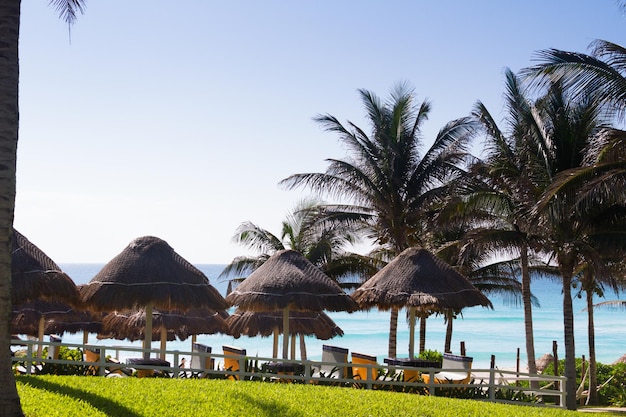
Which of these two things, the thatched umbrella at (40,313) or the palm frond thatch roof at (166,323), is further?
the palm frond thatch roof at (166,323)

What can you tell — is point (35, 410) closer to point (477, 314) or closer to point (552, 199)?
point (552, 199)

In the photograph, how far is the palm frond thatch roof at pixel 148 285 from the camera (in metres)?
16.0

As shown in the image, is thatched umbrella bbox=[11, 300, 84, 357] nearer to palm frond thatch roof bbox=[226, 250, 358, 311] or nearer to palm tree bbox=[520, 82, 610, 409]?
palm frond thatch roof bbox=[226, 250, 358, 311]

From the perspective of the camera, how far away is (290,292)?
16906 millimetres

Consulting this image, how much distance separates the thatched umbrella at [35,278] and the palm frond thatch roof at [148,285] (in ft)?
2.01

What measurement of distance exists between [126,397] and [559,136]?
1310 centimetres

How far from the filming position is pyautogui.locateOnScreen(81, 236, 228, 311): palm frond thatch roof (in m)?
16.0

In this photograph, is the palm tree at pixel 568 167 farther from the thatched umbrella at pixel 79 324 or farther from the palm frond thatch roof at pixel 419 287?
the thatched umbrella at pixel 79 324

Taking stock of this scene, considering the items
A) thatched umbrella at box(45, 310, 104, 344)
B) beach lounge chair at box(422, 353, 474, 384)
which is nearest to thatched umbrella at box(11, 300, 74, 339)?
thatched umbrella at box(45, 310, 104, 344)

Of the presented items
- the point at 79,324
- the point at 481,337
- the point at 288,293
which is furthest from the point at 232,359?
the point at 481,337

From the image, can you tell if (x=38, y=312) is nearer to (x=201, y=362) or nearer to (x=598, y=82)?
(x=201, y=362)

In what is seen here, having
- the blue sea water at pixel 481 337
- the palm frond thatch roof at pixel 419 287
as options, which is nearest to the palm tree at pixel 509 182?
the palm frond thatch roof at pixel 419 287

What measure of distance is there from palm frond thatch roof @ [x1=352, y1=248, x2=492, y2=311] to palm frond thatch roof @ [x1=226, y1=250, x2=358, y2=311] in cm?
68

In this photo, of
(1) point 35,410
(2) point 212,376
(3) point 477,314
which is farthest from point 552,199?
(3) point 477,314
